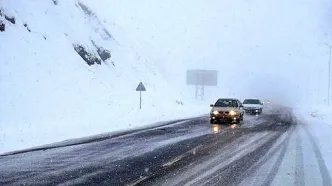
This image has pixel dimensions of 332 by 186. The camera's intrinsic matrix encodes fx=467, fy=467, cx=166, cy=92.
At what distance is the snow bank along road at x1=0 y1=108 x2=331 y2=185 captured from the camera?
9.36m

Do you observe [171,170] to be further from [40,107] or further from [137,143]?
[40,107]

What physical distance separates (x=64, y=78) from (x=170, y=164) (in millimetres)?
25786

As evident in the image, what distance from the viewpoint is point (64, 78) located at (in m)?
35.8

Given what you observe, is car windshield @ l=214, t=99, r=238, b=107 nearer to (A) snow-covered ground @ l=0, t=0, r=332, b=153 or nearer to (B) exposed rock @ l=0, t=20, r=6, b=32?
(A) snow-covered ground @ l=0, t=0, r=332, b=153

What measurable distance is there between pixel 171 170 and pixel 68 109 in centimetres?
2131

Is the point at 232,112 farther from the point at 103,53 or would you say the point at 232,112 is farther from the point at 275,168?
the point at 103,53

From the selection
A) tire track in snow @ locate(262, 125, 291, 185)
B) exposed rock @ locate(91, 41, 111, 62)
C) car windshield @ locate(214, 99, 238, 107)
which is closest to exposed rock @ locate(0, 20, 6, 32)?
car windshield @ locate(214, 99, 238, 107)

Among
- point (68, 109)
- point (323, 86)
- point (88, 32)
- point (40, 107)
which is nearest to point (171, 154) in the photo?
point (40, 107)

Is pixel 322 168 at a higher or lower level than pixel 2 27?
lower

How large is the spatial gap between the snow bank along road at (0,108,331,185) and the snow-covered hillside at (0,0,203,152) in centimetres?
326

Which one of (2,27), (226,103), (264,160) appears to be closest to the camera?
(264,160)

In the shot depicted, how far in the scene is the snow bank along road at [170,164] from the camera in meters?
9.36

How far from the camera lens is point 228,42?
526 ft

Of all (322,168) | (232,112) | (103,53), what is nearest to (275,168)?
(322,168)
